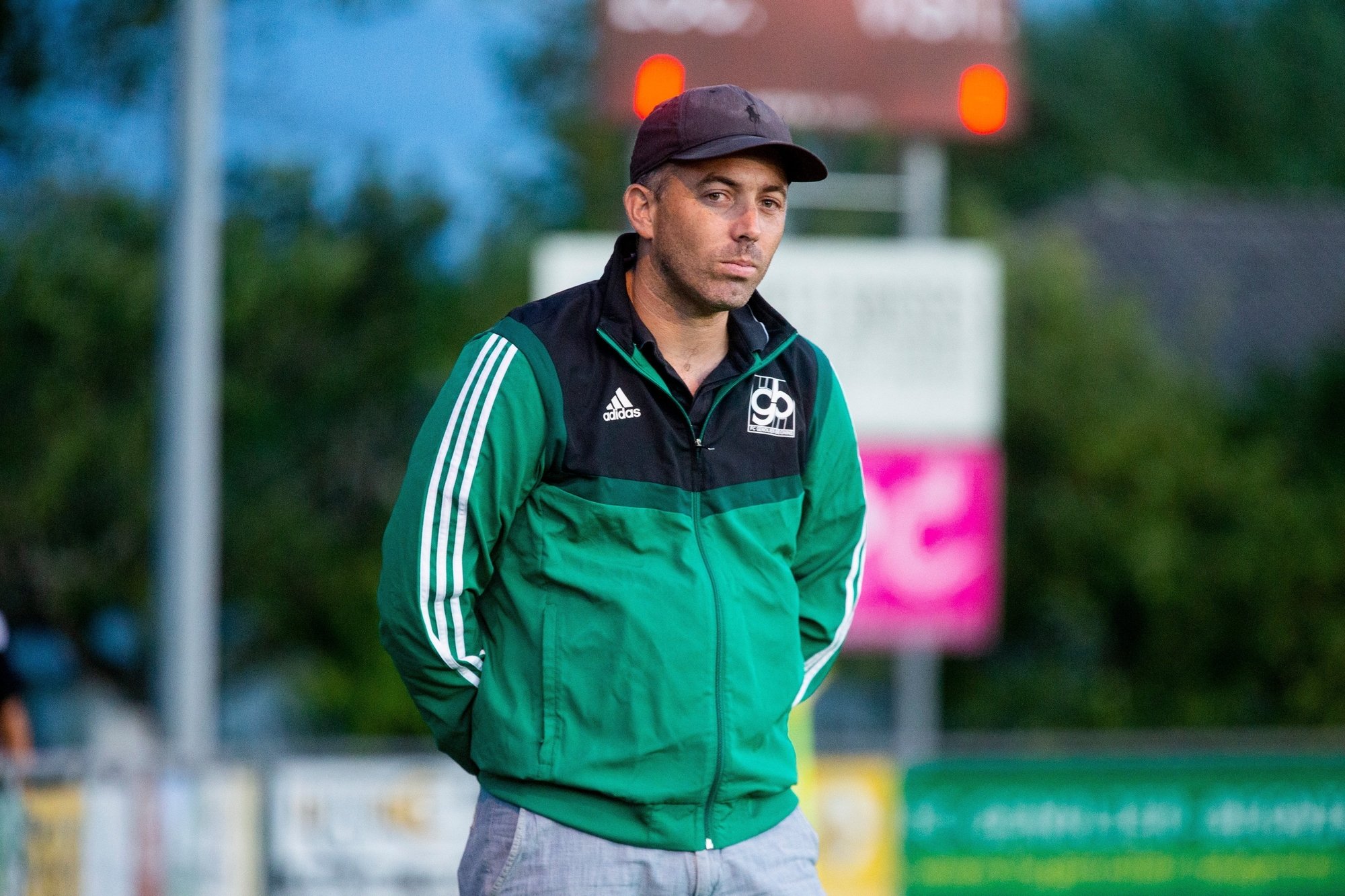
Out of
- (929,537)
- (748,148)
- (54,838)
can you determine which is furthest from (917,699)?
(748,148)

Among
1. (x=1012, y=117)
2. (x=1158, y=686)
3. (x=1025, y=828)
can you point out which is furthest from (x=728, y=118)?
(x=1158, y=686)

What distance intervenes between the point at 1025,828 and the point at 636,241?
5.27m

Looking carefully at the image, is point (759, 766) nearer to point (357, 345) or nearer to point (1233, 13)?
point (357, 345)

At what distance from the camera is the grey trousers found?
2561mm

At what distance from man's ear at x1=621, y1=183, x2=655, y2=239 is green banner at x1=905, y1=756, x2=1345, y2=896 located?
5.07 meters

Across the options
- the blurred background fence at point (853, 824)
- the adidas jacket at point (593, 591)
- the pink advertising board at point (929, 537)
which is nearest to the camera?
the adidas jacket at point (593, 591)

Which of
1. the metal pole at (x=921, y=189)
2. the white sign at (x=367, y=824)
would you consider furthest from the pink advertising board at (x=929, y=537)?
the white sign at (x=367, y=824)

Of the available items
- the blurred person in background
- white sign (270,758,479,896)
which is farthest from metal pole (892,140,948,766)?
the blurred person in background

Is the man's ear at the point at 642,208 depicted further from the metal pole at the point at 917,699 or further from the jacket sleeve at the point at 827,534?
Result: the metal pole at the point at 917,699

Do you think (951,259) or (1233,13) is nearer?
(951,259)

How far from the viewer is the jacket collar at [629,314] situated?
2695mm

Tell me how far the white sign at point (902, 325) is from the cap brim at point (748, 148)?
6267 mm

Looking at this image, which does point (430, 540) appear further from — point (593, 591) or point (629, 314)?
point (629, 314)

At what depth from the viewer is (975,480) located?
9516 mm
